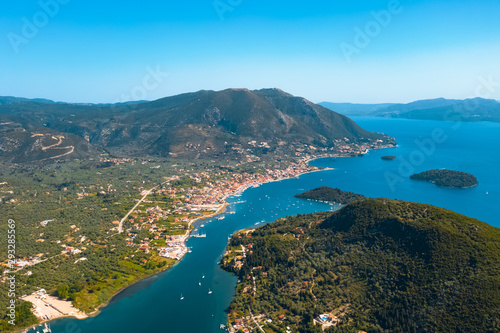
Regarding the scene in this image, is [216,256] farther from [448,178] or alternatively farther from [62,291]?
[448,178]

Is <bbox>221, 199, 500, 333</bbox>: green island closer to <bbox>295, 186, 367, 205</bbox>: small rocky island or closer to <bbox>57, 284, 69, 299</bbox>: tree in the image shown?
<bbox>57, 284, 69, 299</bbox>: tree

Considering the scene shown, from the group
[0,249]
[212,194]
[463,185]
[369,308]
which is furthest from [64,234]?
[463,185]

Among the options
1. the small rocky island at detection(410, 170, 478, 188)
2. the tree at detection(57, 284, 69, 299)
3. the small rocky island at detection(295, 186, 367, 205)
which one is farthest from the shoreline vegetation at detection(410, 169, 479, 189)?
the tree at detection(57, 284, 69, 299)

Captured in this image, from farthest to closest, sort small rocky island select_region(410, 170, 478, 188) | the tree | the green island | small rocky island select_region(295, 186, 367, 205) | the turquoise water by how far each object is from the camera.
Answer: small rocky island select_region(410, 170, 478, 188), small rocky island select_region(295, 186, 367, 205), the tree, the turquoise water, the green island

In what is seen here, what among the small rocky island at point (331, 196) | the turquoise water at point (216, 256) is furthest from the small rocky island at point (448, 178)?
the small rocky island at point (331, 196)

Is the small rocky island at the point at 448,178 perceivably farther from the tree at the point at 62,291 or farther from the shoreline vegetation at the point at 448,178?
the tree at the point at 62,291

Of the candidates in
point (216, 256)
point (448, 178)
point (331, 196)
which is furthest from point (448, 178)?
point (216, 256)
